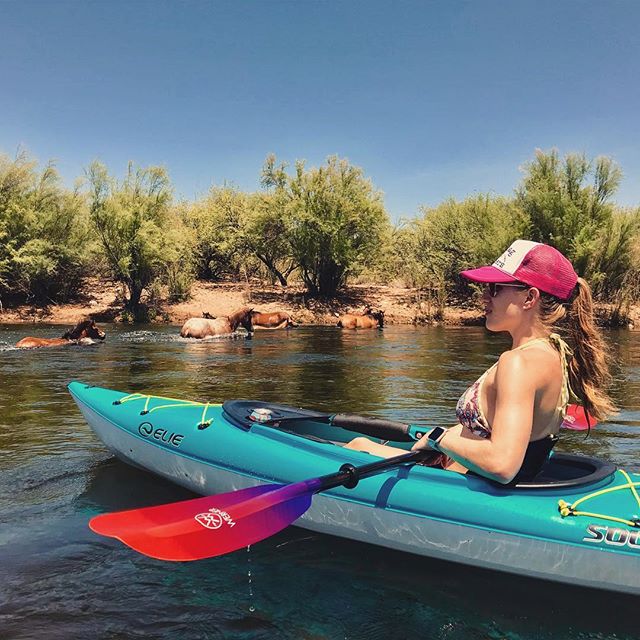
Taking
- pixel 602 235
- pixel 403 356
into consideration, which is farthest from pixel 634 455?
pixel 602 235

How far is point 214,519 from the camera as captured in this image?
123 inches

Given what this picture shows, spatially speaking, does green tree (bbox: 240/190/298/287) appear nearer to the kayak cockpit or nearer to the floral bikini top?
the kayak cockpit

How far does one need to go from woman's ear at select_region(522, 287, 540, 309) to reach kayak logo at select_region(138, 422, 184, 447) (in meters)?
2.87

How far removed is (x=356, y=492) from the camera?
3627 millimetres

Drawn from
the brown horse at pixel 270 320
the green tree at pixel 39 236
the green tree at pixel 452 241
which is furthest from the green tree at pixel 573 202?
the green tree at pixel 39 236

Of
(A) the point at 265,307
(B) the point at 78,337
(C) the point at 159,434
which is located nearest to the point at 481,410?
(C) the point at 159,434

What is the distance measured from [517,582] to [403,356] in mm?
12166

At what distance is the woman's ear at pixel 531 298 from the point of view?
292 centimetres

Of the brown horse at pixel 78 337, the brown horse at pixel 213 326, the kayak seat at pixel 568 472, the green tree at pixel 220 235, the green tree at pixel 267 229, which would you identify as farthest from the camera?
the green tree at pixel 220 235

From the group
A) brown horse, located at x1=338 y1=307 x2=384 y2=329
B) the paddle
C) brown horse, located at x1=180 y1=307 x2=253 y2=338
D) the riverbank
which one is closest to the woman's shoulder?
the paddle

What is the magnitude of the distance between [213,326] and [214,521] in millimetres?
17154

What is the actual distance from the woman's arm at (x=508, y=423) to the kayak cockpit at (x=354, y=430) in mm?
393

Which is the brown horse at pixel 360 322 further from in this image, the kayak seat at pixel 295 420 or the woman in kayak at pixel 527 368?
the woman in kayak at pixel 527 368

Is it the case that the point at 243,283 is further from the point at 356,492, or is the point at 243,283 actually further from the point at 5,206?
the point at 356,492
